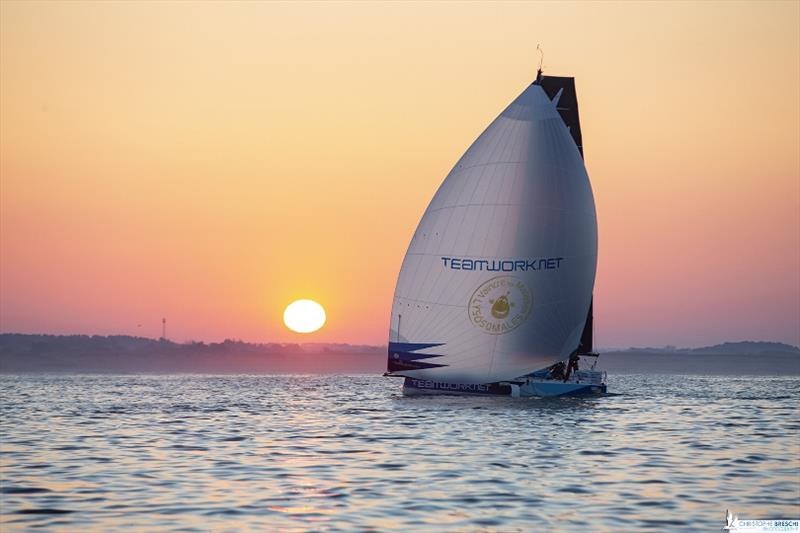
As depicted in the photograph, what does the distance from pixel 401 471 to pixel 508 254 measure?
3419 centimetres

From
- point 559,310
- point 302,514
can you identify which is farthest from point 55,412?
point 302,514

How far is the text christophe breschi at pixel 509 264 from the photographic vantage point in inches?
2527

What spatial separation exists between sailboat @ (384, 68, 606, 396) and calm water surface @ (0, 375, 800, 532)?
27.5 feet

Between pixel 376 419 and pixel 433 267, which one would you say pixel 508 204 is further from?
pixel 376 419

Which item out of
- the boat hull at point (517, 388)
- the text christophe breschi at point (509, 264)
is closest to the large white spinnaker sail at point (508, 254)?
the text christophe breschi at point (509, 264)

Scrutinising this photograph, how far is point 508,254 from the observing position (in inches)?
2527

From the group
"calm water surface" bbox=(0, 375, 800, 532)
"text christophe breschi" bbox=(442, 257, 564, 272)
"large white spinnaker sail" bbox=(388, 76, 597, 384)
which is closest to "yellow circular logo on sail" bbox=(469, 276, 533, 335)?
"large white spinnaker sail" bbox=(388, 76, 597, 384)

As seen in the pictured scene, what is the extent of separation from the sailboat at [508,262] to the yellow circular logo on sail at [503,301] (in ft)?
0.19

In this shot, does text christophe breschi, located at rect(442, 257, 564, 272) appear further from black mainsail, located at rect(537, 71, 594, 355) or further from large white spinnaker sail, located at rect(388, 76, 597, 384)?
black mainsail, located at rect(537, 71, 594, 355)

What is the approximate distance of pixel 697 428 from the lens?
46.9 meters

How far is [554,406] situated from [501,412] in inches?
210

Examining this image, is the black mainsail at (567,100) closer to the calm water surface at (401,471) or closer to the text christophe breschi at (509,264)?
the text christophe breschi at (509,264)

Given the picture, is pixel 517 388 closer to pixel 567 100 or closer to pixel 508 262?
pixel 508 262

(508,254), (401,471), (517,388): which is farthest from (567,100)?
(401,471)
